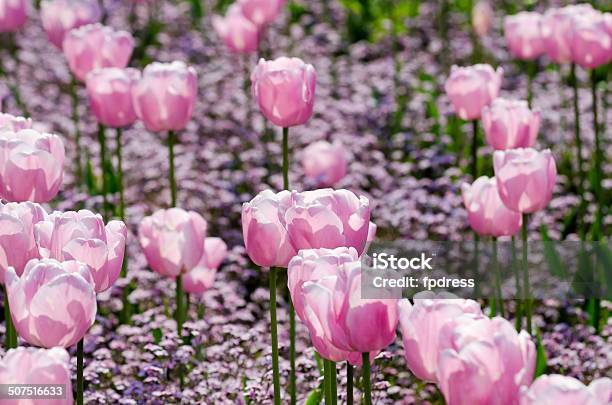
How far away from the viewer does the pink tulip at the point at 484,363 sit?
1.61 meters

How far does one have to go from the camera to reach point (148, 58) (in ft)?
22.1

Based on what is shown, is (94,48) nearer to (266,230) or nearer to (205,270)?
(205,270)

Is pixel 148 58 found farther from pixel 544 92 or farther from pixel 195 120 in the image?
pixel 544 92

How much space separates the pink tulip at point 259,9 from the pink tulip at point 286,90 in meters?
1.78

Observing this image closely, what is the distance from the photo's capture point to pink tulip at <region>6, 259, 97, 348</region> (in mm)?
1915

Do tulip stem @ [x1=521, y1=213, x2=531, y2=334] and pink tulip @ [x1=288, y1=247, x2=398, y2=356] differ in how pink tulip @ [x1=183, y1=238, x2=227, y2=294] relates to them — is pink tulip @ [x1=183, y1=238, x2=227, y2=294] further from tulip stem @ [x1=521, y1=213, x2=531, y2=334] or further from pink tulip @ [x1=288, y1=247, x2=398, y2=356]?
pink tulip @ [x1=288, y1=247, x2=398, y2=356]

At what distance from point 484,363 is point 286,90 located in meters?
1.49

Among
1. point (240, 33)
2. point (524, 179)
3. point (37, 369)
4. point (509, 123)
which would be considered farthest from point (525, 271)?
point (240, 33)

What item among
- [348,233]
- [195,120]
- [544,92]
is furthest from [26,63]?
[348,233]

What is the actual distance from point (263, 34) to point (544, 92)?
79.7 inches

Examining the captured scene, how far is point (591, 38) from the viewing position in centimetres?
387

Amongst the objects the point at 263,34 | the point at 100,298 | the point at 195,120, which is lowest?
the point at 100,298

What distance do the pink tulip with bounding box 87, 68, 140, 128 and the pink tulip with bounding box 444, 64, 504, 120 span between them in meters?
1.10

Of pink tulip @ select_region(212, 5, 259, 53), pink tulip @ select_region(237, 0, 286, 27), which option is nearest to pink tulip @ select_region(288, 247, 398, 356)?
pink tulip @ select_region(237, 0, 286, 27)
